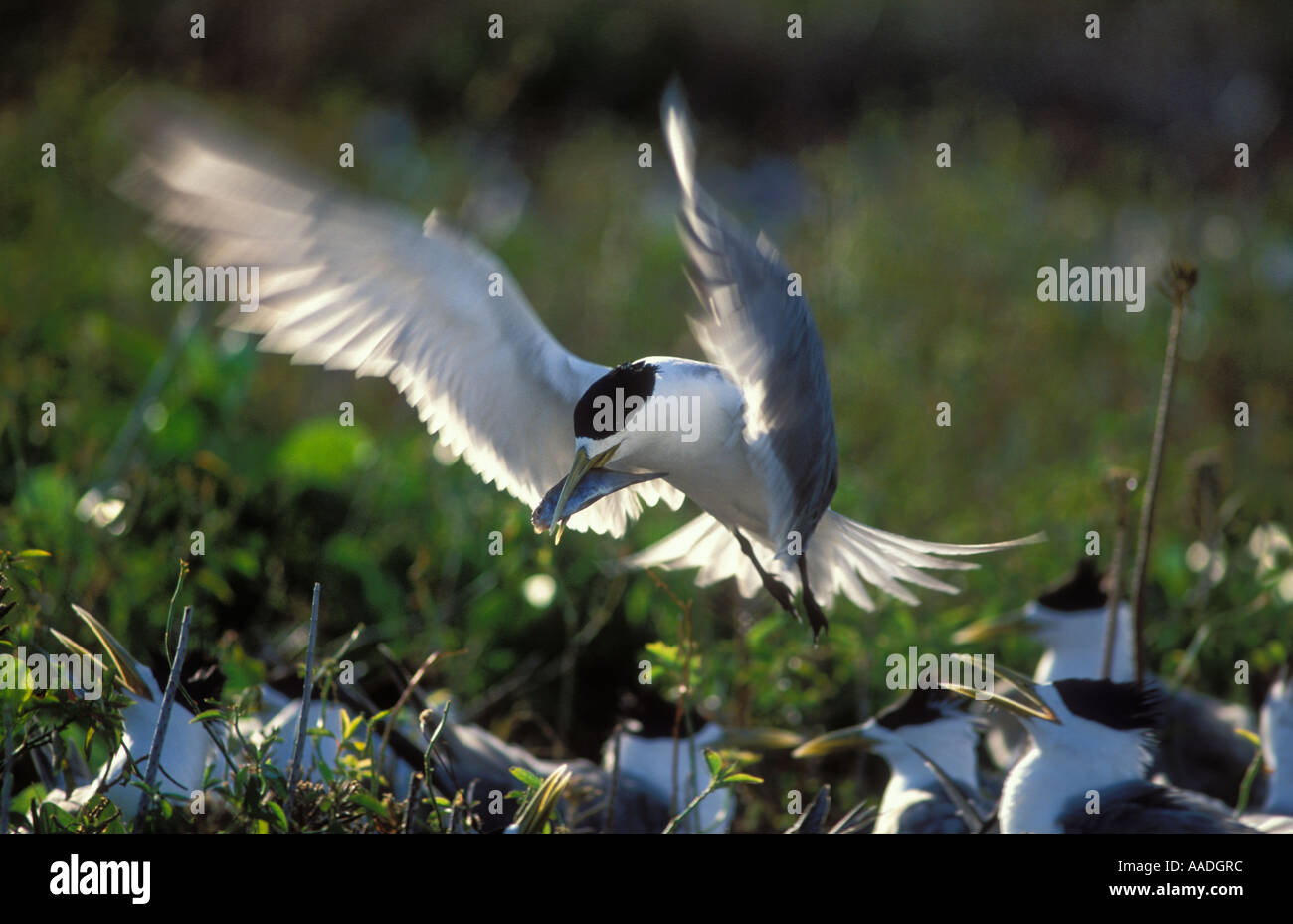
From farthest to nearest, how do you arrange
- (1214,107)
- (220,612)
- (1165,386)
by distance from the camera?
1. (1214,107)
2. (220,612)
3. (1165,386)

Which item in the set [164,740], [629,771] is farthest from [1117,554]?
[164,740]

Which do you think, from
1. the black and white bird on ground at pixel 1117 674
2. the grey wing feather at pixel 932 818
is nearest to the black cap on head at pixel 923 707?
the grey wing feather at pixel 932 818

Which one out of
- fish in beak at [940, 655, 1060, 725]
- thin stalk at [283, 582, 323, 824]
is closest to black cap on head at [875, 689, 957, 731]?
fish in beak at [940, 655, 1060, 725]

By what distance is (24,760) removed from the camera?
2.75 meters

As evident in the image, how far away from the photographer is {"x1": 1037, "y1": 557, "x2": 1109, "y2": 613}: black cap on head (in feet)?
11.0

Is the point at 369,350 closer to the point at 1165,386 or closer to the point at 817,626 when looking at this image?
the point at 817,626

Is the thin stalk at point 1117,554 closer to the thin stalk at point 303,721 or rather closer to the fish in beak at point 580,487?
the fish in beak at point 580,487

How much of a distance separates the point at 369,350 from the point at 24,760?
111 centimetres

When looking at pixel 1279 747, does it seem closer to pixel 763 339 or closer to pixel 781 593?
pixel 781 593

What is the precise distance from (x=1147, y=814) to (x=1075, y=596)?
3.36 ft

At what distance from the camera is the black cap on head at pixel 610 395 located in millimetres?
2336

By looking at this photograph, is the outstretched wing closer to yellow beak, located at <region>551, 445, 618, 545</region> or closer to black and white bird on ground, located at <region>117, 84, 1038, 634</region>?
black and white bird on ground, located at <region>117, 84, 1038, 634</region>
